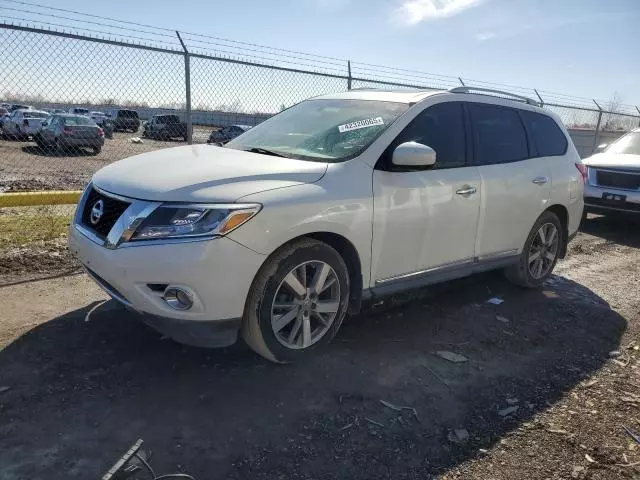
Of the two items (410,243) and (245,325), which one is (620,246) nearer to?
(410,243)

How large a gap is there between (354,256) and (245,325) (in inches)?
34.4

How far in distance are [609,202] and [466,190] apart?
17.7 feet

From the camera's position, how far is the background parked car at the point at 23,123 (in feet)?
76.0

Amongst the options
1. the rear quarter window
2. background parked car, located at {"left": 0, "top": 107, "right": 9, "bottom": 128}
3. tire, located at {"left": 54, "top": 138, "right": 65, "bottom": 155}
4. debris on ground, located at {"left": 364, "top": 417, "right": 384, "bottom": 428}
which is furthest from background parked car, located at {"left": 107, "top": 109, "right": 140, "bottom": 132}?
debris on ground, located at {"left": 364, "top": 417, "right": 384, "bottom": 428}

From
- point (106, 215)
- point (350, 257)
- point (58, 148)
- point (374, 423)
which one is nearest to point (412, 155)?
point (350, 257)

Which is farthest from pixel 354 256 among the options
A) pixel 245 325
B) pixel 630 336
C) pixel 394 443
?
pixel 630 336

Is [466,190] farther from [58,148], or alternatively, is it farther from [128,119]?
[58,148]

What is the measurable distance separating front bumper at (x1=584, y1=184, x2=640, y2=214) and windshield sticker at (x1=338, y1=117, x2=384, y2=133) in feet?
17.6

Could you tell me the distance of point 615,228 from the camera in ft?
29.4

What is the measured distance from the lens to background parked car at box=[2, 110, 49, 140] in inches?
911

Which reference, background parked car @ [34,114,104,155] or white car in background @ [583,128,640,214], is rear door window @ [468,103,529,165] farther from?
background parked car @ [34,114,104,155]

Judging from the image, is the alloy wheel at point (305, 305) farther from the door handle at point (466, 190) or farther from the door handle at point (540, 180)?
the door handle at point (540, 180)

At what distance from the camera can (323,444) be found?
2725 mm

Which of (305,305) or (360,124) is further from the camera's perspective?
(360,124)
